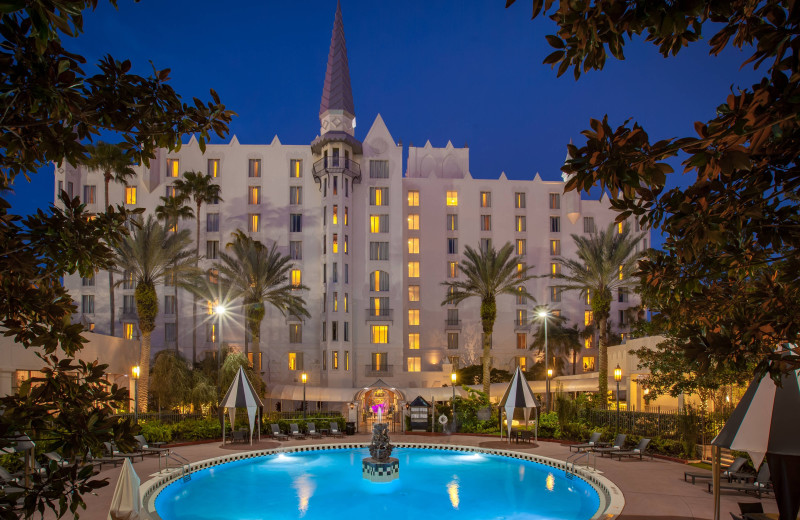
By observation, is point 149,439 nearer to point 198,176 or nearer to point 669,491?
point 669,491

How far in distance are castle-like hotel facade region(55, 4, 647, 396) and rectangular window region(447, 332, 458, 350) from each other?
10.9 inches

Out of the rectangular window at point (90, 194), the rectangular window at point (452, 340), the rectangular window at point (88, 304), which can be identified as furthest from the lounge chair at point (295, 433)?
the rectangular window at point (90, 194)

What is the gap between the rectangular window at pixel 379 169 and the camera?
52062mm

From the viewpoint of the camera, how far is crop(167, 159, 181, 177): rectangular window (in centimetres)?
5091

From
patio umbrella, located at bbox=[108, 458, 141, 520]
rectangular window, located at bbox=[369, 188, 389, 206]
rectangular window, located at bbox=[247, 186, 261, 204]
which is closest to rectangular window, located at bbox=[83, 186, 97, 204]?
rectangular window, located at bbox=[247, 186, 261, 204]

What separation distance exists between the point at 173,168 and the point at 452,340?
28167 millimetres

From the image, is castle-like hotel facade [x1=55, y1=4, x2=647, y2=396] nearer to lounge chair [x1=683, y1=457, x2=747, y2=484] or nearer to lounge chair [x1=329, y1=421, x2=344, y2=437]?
lounge chair [x1=329, y1=421, x2=344, y2=437]

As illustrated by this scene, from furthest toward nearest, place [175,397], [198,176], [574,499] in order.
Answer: [198,176] → [175,397] → [574,499]

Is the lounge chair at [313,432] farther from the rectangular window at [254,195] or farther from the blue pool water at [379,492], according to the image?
the rectangular window at [254,195]

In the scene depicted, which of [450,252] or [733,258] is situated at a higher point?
[450,252]

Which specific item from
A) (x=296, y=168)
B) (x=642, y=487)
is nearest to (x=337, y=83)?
(x=296, y=168)

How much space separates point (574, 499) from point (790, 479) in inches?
380

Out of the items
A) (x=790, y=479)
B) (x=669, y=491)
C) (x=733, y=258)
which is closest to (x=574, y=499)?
(x=669, y=491)

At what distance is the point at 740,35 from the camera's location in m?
3.13
